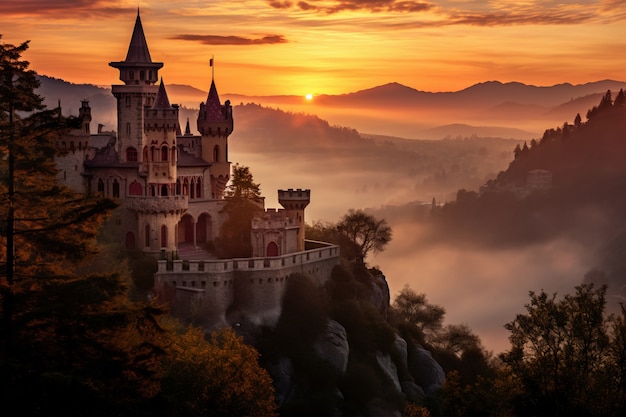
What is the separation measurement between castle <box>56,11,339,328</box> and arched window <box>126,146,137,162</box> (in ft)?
0.25

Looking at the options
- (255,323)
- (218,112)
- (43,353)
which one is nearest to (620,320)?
(43,353)

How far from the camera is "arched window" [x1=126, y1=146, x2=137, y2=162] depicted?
76688mm

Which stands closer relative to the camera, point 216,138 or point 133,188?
point 133,188

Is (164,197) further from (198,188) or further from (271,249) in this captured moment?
(271,249)

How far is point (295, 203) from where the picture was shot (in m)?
78.6

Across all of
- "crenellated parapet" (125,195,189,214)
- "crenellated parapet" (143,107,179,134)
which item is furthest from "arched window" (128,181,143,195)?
"crenellated parapet" (143,107,179,134)

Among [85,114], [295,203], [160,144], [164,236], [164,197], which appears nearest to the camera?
[164,197]

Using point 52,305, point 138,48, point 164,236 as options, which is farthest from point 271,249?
point 52,305

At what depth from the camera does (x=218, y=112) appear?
83.1m

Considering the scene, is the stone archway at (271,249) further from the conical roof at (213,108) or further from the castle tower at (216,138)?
the conical roof at (213,108)

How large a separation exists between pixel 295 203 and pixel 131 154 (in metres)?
13.2

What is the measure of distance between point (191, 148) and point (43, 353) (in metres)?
47.5

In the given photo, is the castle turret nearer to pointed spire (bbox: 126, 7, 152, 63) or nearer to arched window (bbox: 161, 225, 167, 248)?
pointed spire (bbox: 126, 7, 152, 63)

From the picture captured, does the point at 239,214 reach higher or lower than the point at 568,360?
higher
